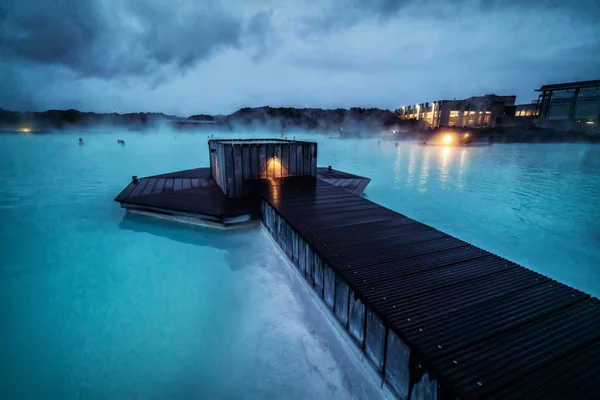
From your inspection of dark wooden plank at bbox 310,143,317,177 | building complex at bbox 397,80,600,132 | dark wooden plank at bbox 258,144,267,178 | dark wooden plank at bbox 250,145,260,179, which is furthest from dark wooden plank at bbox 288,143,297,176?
building complex at bbox 397,80,600,132

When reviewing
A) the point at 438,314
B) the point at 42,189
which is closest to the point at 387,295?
the point at 438,314

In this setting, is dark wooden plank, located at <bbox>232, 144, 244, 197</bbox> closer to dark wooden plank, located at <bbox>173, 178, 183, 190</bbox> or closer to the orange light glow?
the orange light glow

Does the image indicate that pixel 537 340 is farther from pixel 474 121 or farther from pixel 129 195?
pixel 474 121

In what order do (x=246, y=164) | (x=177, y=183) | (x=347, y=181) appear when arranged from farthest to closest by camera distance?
(x=347, y=181)
(x=177, y=183)
(x=246, y=164)

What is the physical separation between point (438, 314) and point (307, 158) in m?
10.2

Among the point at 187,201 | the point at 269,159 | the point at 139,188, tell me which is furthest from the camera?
the point at 139,188

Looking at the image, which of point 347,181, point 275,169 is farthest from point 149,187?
point 347,181

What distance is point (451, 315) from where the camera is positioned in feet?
12.5

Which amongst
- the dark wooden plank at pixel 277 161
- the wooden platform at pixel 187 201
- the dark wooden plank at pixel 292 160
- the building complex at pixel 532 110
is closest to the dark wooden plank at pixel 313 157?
the dark wooden plank at pixel 292 160

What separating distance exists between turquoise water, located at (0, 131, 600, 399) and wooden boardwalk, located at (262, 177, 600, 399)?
1.18 metres

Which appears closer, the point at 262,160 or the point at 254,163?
the point at 254,163

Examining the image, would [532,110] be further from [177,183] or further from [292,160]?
[177,183]

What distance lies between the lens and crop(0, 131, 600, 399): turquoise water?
5086 millimetres

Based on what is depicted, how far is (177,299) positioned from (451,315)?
6553 mm
